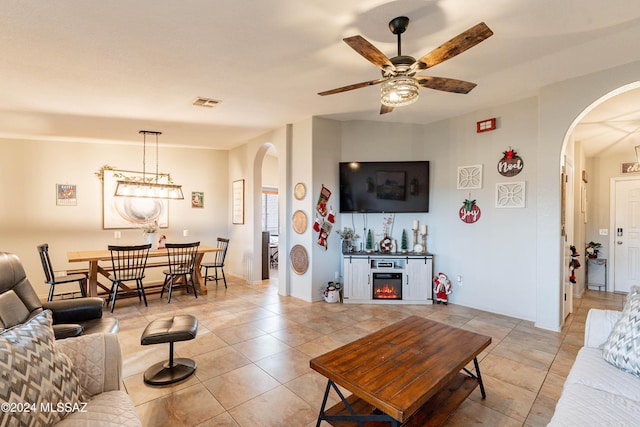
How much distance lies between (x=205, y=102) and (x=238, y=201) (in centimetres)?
287

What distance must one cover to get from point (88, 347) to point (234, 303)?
3118 millimetres

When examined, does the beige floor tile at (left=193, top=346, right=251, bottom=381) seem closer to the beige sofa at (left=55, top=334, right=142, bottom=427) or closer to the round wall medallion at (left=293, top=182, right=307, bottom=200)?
the beige sofa at (left=55, top=334, right=142, bottom=427)

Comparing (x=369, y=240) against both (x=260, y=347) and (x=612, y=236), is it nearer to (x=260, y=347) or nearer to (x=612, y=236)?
(x=260, y=347)

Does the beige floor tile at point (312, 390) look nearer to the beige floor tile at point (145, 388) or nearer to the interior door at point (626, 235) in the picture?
the beige floor tile at point (145, 388)

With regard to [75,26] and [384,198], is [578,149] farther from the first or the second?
[75,26]

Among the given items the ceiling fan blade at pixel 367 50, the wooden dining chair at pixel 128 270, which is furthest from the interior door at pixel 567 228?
the wooden dining chair at pixel 128 270

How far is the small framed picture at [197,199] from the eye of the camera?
646 cm

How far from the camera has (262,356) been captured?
2.88m

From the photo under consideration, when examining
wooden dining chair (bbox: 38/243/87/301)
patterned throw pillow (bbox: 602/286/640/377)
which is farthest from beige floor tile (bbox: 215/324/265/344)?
patterned throw pillow (bbox: 602/286/640/377)

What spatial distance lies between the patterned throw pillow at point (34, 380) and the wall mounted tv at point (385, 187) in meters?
3.87

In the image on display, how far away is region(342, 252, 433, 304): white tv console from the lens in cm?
451

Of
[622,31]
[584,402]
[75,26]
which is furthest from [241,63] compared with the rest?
[584,402]

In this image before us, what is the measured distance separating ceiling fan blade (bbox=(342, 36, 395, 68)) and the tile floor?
7.98ft

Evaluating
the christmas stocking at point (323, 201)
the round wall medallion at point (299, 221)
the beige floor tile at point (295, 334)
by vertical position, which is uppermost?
the christmas stocking at point (323, 201)
